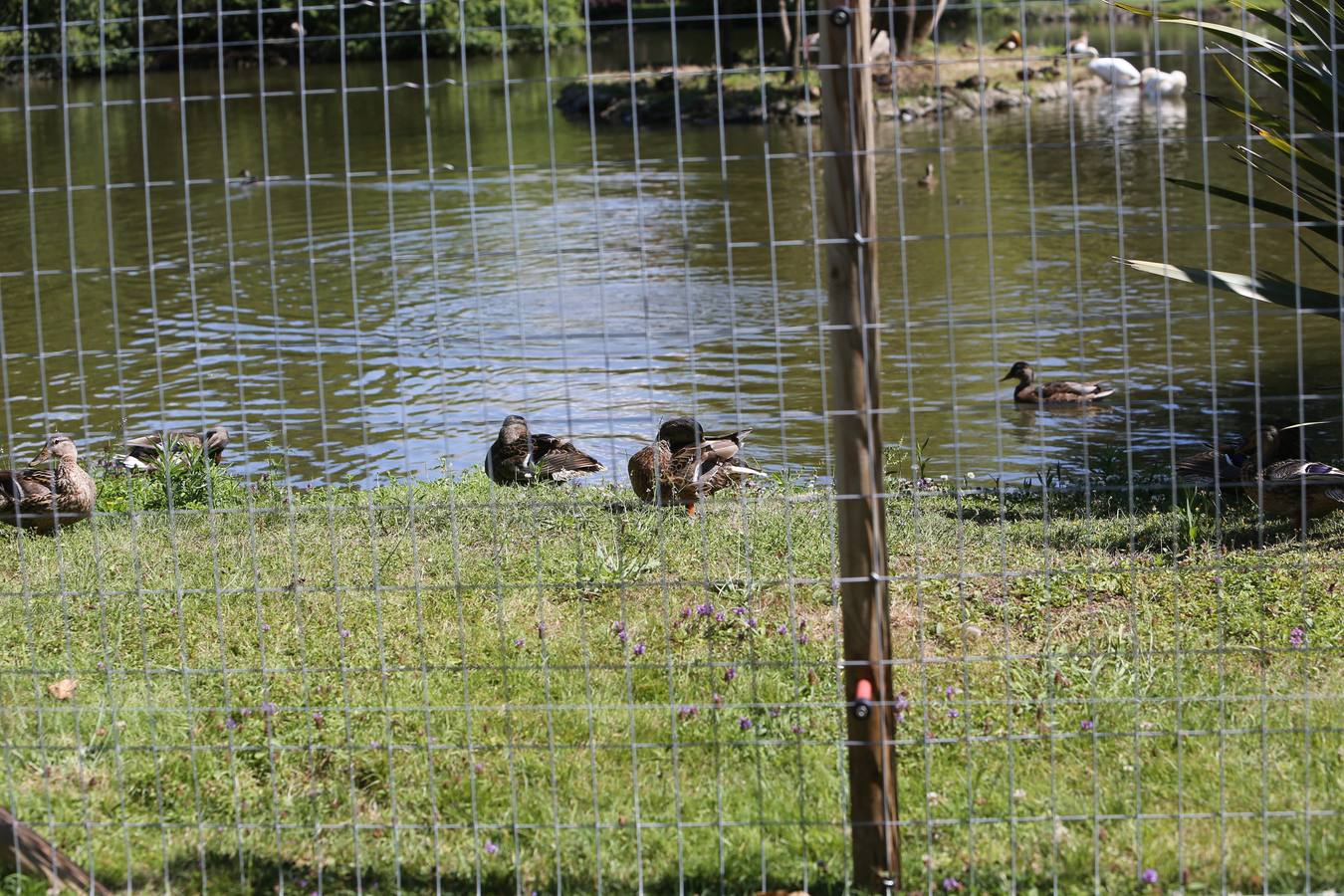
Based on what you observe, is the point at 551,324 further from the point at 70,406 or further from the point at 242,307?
the point at 70,406

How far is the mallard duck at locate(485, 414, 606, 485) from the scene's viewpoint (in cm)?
778

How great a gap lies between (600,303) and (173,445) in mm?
3268

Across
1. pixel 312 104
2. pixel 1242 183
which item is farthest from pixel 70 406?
pixel 312 104

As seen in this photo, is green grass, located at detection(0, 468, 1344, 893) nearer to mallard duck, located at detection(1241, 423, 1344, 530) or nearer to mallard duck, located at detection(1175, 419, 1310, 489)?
mallard duck, located at detection(1241, 423, 1344, 530)

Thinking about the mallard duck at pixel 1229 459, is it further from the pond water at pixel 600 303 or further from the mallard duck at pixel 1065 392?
the mallard duck at pixel 1065 392

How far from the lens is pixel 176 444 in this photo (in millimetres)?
7738

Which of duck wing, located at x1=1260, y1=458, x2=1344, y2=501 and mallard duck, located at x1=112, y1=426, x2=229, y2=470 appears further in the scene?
mallard duck, located at x1=112, y1=426, x2=229, y2=470

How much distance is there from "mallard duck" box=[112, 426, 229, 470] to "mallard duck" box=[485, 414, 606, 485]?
1.50 meters

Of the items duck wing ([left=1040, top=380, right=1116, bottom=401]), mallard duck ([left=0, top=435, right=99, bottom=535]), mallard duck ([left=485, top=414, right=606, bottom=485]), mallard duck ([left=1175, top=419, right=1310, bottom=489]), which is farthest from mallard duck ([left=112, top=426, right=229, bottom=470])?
duck wing ([left=1040, top=380, right=1116, bottom=401])

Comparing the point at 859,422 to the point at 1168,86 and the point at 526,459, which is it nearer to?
the point at 526,459

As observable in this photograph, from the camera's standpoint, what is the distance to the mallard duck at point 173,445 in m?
7.82

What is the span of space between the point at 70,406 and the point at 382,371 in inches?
91.0

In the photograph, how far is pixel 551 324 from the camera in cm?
1344

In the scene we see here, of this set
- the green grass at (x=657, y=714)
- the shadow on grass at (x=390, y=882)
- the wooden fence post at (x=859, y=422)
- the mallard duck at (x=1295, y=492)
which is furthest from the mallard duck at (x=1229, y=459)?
the shadow on grass at (x=390, y=882)
